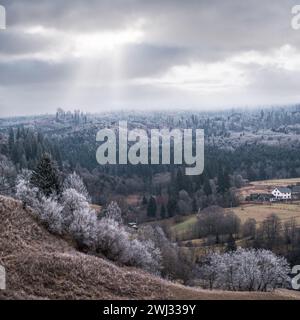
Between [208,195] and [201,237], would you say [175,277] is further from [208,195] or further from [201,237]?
[208,195]

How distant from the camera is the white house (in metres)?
127

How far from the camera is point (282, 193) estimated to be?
421ft

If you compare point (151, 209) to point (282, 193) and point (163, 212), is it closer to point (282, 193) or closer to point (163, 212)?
point (163, 212)

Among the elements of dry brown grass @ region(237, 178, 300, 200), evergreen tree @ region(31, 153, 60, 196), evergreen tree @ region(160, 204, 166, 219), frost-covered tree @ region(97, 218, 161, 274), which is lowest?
evergreen tree @ region(160, 204, 166, 219)

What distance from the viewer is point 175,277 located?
51.2 metres

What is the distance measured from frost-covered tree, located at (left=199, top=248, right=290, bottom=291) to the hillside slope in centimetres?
842

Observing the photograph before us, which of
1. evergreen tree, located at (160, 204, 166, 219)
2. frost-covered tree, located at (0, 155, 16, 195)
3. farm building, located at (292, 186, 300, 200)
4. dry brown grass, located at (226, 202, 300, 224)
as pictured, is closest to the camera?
frost-covered tree, located at (0, 155, 16, 195)

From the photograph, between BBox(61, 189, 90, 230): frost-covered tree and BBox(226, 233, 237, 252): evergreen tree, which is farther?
BBox(226, 233, 237, 252): evergreen tree

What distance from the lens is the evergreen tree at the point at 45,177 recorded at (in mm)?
45250

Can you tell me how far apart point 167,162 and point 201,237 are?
9678 cm

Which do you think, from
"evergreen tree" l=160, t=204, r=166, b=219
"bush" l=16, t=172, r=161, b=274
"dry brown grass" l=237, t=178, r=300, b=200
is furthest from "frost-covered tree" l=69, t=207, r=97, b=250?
"dry brown grass" l=237, t=178, r=300, b=200

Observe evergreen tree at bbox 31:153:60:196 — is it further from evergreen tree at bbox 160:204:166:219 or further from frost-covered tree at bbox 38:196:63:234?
evergreen tree at bbox 160:204:166:219

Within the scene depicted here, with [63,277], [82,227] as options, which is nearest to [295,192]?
[82,227]
